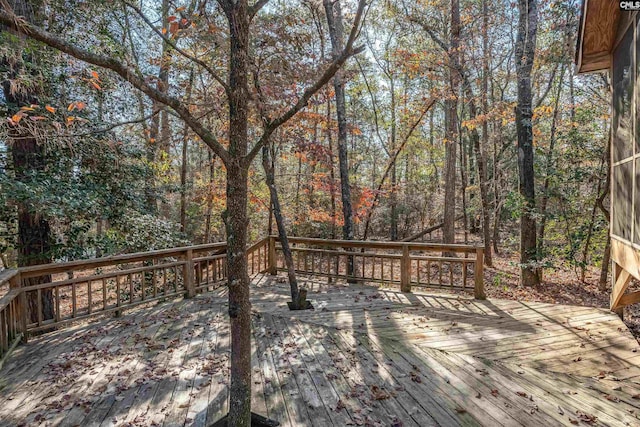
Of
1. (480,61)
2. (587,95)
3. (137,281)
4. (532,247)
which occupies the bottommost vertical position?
(137,281)

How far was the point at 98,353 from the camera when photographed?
3.66 metres

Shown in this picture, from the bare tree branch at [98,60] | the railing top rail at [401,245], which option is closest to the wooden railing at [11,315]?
the bare tree branch at [98,60]

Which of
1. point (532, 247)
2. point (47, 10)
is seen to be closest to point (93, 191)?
point (47, 10)

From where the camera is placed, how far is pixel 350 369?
10.7 feet

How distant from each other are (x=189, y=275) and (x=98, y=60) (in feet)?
14.1

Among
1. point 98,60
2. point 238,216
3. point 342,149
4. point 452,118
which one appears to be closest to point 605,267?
point 452,118

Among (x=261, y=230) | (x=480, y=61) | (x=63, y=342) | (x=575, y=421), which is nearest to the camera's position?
(x=575, y=421)

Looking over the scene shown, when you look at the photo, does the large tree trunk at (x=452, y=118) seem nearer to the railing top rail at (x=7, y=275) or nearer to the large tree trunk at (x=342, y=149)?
the large tree trunk at (x=342, y=149)

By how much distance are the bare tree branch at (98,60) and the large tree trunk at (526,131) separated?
22.4 ft

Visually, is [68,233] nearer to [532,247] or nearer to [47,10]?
[47,10]

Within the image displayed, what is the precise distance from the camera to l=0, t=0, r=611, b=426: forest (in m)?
2.44

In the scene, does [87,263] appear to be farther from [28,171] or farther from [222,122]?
[222,122]

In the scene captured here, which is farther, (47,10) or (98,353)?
(47,10)

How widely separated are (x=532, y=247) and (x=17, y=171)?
29.7 ft
